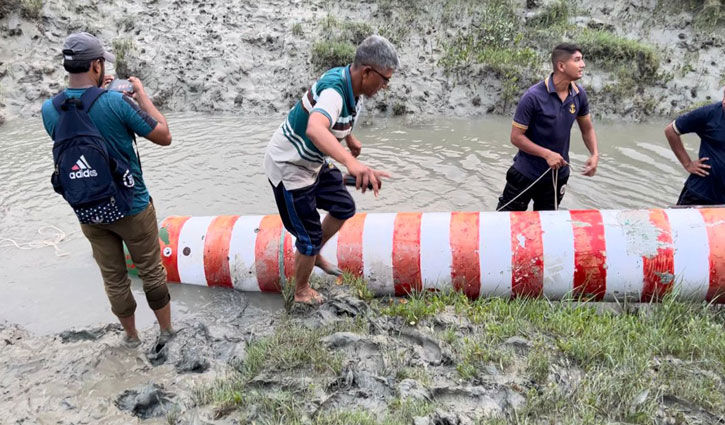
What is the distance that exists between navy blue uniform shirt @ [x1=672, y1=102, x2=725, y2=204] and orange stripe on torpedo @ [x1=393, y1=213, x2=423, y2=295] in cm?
223

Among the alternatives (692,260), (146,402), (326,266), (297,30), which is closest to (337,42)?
(297,30)

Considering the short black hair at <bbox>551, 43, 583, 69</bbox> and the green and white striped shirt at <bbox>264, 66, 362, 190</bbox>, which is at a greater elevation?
the short black hair at <bbox>551, 43, 583, 69</bbox>

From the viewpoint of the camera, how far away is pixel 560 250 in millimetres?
3607

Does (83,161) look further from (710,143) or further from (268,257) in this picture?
(710,143)

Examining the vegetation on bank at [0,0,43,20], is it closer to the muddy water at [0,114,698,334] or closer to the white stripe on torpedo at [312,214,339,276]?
the muddy water at [0,114,698,334]

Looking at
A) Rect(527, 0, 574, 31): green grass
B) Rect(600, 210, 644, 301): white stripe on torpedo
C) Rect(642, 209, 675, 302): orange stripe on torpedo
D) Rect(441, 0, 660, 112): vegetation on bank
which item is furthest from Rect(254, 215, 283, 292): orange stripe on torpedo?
Rect(527, 0, 574, 31): green grass

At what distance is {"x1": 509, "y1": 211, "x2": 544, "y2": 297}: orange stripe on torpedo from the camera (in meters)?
3.63

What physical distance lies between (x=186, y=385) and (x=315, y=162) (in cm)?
150

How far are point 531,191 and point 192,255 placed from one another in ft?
9.52

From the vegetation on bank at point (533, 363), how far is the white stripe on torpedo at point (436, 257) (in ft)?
0.39

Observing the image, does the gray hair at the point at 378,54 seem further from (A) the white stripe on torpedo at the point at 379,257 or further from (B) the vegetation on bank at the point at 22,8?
(B) the vegetation on bank at the point at 22,8

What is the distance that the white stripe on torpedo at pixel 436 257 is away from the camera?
374 centimetres

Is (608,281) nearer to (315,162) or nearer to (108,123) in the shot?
(315,162)

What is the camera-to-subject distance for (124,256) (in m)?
3.12
